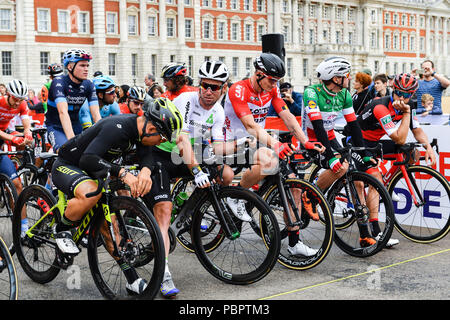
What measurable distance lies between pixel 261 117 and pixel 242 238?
4.36ft

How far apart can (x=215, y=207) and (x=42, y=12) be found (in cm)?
5571

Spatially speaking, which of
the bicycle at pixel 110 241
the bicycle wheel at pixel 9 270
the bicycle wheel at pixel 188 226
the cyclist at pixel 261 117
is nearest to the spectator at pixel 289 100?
the cyclist at pixel 261 117

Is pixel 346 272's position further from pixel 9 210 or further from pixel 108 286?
pixel 9 210

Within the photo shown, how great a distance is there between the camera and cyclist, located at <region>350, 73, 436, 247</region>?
705cm

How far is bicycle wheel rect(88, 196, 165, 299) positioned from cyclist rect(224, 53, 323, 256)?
5.43 feet

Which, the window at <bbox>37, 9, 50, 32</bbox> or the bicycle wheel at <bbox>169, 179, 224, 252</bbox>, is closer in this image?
the bicycle wheel at <bbox>169, 179, 224, 252</bbox>

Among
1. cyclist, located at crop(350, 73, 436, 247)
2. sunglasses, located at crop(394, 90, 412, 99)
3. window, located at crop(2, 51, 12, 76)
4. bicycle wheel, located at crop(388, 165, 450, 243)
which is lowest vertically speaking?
bicycle wheel, located at crop(388, 165, 450, 243)

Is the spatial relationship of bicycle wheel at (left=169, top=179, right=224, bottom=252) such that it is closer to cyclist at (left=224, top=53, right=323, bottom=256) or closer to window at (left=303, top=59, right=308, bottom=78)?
cyclist at (left=224, top=53, right=323, bottom=256)

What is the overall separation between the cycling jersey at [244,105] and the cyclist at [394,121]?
134 centimetres

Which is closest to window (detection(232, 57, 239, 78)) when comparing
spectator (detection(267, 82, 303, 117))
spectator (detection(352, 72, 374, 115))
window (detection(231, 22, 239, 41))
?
window (detection(231, 22, 239, 41))

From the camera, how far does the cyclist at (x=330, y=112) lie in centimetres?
652

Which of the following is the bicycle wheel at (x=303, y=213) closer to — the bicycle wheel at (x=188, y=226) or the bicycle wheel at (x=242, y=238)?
the bicycle wheel at (x=242, y=238)

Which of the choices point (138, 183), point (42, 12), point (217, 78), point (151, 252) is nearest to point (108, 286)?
point (151, 252)
